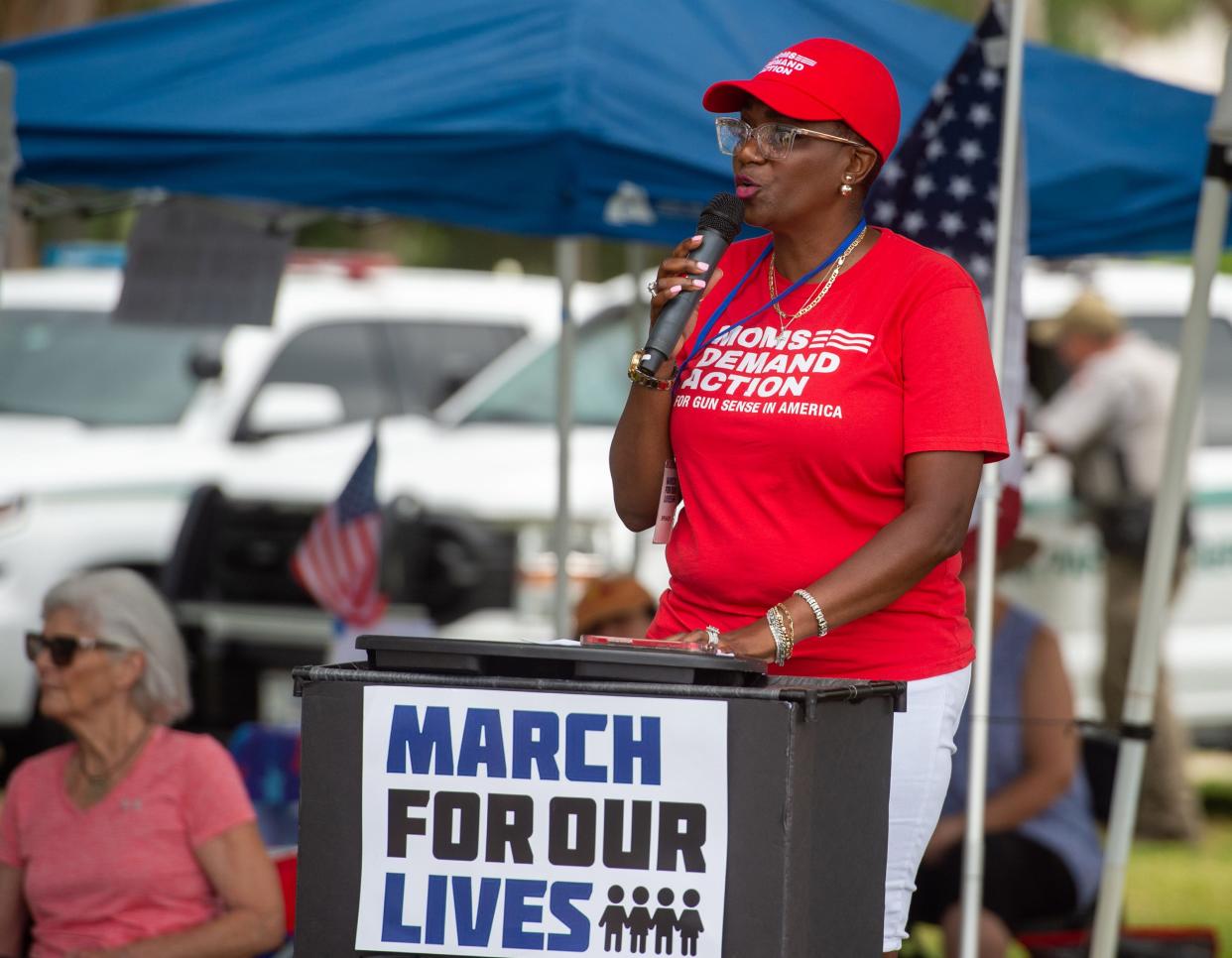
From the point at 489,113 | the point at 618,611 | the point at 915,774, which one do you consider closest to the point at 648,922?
the point at 915,774

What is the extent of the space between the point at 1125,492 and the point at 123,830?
5.15m

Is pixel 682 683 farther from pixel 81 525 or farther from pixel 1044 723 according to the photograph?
pixel 81 525

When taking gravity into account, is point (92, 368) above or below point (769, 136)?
below

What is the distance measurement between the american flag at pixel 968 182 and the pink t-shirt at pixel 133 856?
1.79m

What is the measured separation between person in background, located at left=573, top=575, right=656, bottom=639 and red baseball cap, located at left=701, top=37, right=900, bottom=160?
2.34 m

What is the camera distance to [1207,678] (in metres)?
8.39

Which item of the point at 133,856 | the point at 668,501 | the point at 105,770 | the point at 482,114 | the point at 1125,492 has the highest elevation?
the point at 482,114

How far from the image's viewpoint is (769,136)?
2.79m

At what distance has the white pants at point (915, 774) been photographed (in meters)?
2.78

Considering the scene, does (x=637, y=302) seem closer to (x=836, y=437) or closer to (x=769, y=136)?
(x=769, y=136)

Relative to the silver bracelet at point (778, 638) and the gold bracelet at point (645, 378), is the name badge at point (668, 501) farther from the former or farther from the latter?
the silver bracelet at point (778, 638)

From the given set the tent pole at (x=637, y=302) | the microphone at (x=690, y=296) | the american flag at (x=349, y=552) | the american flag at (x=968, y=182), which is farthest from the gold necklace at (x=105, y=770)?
the tent pole at (x=637, y=302)

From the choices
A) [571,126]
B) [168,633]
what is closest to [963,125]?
[571,126]

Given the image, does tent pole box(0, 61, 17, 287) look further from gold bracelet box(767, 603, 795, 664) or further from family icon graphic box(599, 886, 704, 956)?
family icon graphic box(599, 886, 704, 956)
